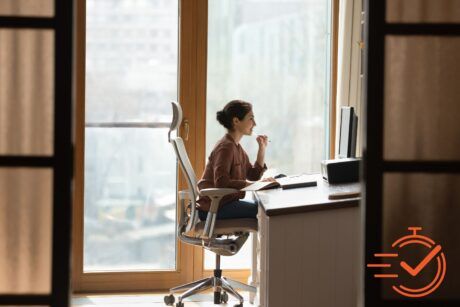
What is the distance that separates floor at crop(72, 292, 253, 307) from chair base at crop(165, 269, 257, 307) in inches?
3.4

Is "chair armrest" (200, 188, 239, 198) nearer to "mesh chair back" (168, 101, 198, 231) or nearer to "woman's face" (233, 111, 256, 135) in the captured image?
"mesh chair back" (168, 101, 198, 231)

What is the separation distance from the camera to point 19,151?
284 cm

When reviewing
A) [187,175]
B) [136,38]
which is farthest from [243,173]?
[136,38]

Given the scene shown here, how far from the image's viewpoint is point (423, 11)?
279 cm

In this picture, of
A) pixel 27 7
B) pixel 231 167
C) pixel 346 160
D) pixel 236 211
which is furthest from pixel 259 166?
pixel 27 7

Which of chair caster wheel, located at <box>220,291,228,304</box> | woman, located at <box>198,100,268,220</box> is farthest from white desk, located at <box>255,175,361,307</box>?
chair caster wheel, located at <box>220,291,228,304</box>

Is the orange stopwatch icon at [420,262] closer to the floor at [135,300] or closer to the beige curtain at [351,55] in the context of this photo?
the floor at [135,300]

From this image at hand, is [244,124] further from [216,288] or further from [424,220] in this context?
[424,220]

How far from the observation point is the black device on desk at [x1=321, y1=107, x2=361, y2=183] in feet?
16.3

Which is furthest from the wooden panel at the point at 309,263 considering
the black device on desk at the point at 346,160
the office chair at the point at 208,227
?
the office chair at the point at 208,227

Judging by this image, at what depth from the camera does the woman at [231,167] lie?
5195 mm

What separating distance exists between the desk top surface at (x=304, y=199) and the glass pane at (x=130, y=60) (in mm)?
1378

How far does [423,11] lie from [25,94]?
1316mm

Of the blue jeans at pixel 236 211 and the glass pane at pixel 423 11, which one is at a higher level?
the glass pane at pixel 423 11
